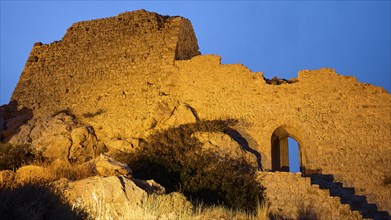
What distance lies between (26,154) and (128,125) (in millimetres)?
3080

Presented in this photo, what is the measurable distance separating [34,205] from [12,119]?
376 inches

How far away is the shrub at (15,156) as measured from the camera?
1171cm

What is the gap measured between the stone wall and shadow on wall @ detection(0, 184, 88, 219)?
5.86m

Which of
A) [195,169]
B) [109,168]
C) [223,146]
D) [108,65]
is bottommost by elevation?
[109,168]

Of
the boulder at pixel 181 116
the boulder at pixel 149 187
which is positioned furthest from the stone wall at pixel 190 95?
the boulder at pixel 149 187

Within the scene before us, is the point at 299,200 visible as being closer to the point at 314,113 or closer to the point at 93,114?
the point at 314,113

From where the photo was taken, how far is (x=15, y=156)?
12.2 metres

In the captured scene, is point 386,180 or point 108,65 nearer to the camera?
point 386,180

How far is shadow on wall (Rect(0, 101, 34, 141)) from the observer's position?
14.3 m

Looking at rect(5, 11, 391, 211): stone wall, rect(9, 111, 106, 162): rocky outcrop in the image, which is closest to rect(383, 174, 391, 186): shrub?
rect(5, 11, 391, 211): stone wall

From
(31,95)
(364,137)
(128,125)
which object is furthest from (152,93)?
(364,137)

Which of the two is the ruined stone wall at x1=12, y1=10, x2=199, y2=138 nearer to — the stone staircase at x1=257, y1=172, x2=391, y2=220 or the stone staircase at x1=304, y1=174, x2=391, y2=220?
the stone staircase at x1=257, y1=172, x2=391, y2=220

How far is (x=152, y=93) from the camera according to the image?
13.2m

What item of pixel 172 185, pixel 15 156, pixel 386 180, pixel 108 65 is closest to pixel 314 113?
pixel 386 180
